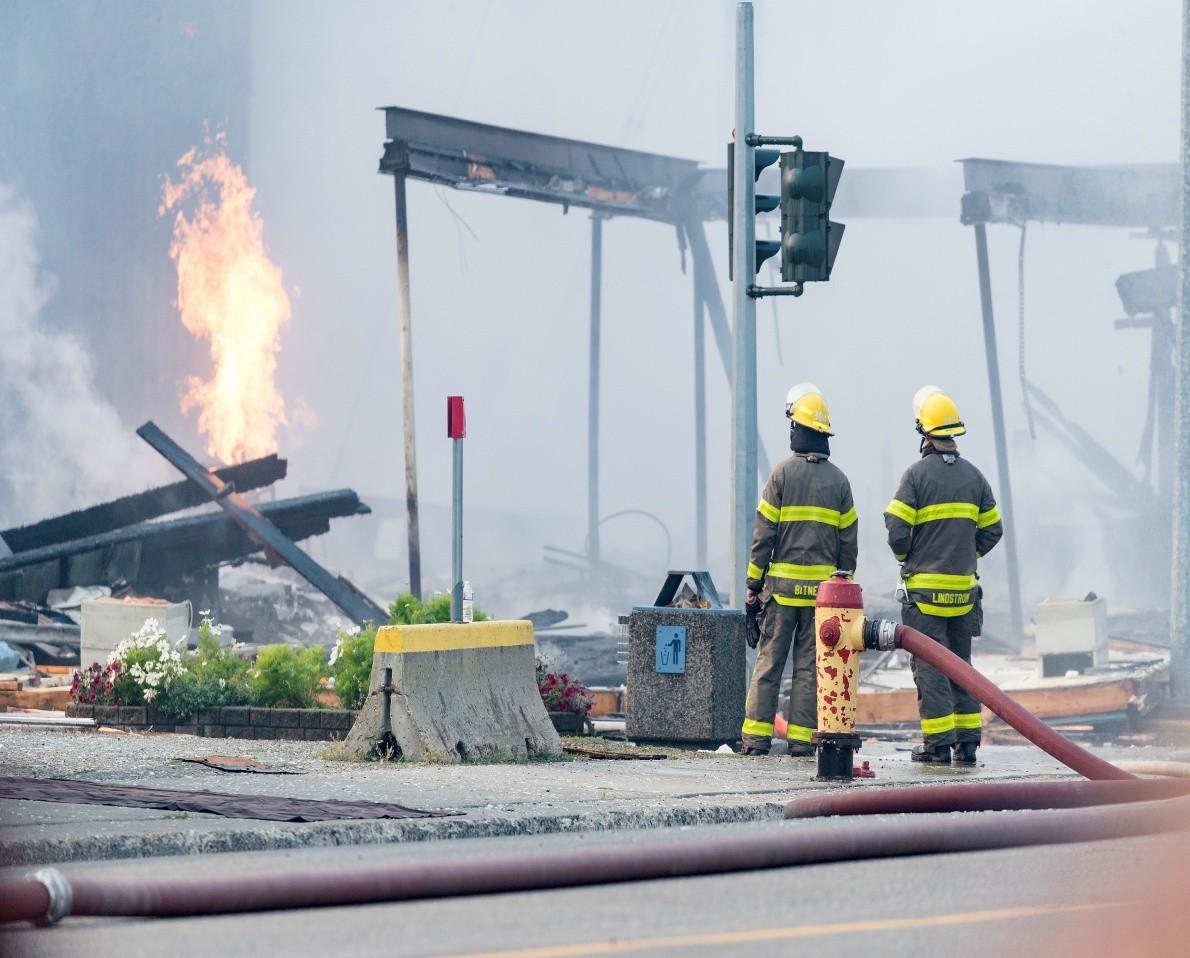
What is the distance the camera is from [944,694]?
36.6 ft

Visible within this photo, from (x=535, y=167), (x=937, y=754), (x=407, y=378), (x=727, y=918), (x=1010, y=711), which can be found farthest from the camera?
(x=535, y=167)

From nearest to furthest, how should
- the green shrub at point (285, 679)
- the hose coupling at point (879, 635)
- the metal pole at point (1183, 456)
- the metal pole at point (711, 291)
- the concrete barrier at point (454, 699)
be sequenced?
the hose coupling at point (879, 635)
the concrete barrier at point (454, 699)
the green shrub at point (285, 679)
the metal pole at point (1183, 456)
the metal pole at point (711, 291)

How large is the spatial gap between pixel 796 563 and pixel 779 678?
2.18ft

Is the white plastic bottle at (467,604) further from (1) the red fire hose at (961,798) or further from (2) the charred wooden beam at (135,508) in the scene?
(2) the charred wooden beam at (135,508)

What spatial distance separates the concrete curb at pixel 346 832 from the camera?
21.2 feet

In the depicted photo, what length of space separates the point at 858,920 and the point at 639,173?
112 ft

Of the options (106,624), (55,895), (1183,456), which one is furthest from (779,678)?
(1183,456)

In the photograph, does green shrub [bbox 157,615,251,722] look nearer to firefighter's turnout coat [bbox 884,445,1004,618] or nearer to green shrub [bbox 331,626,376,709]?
green shrub [bbox 331,626,376,709]

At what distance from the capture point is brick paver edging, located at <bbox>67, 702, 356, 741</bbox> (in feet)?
41.5

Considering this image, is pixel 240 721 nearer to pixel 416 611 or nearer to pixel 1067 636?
pixel 416 611

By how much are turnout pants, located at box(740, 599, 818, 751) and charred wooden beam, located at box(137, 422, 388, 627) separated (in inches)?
780

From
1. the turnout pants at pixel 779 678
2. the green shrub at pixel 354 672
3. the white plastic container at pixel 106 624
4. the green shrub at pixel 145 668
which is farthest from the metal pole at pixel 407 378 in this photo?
the turnout pants at pixel 779 678

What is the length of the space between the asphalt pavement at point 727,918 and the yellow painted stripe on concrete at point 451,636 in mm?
3711

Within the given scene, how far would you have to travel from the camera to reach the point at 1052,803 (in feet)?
26.0
